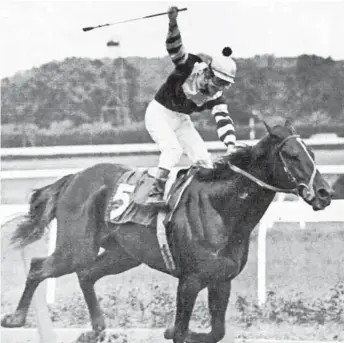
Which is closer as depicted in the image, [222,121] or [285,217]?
[222,121]

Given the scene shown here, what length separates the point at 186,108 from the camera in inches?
189

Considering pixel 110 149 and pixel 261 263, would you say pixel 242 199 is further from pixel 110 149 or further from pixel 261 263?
pixel 110 149

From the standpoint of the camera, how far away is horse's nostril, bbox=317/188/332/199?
429cm

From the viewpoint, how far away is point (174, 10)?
450cm

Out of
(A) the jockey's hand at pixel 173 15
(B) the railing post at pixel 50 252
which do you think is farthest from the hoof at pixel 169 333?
(A) the jockey's hand at pixel 173 15

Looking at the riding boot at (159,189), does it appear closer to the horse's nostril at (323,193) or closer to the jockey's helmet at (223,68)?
the jockey's helmet at (223,68)

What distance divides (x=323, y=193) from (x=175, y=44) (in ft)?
4.15

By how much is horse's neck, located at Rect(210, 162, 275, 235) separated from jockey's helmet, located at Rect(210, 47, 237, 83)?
58 centimetres

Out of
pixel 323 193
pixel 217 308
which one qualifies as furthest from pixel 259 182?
pixel 217 308

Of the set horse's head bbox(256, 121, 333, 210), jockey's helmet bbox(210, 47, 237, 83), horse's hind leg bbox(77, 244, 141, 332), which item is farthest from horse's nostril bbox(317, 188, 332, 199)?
horse's hind leg bbox(77, 244, 141, 332)

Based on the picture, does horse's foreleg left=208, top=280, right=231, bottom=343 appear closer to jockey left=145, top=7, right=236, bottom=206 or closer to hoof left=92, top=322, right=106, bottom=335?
jockey left=145, top=7, right=236, bottom=206

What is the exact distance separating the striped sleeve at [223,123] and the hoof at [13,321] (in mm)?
1892

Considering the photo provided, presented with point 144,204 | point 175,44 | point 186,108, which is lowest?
point 144,204

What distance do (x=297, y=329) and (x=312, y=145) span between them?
122 cm
